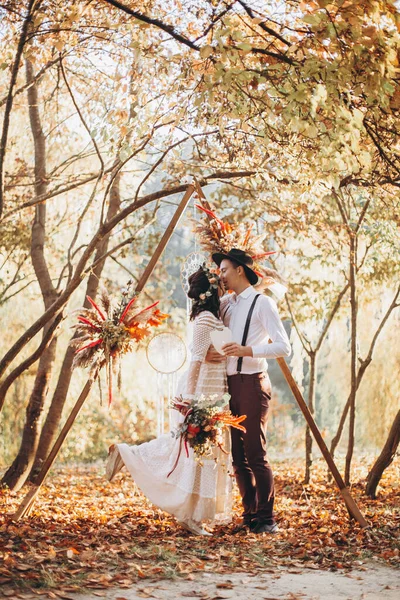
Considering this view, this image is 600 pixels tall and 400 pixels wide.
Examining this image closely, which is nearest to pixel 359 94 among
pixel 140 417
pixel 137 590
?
pixel 137 590

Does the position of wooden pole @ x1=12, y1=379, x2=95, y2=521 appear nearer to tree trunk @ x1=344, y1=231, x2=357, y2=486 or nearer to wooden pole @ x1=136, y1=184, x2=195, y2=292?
wooden pole @ x1=136, y1=184, x2=195, y2=292

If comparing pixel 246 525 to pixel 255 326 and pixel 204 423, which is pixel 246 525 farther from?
pixel 255 326

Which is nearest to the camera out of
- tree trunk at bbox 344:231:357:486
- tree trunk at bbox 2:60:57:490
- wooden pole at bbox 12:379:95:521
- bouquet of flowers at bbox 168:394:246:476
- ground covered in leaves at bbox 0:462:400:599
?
ground covered in leaves at bbox 0:462:400:599

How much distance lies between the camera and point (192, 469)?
484cm

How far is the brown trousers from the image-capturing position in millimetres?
4863

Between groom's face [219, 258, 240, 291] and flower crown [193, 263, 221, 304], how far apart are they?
5 centimetres

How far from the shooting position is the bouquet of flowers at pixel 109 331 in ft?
16.2

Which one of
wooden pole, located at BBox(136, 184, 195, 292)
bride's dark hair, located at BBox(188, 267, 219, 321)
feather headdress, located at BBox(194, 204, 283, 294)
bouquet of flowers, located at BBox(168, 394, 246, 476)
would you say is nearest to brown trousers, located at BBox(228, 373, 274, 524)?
bouquet of flowers, located at BBox(168, 394, 246, 476)

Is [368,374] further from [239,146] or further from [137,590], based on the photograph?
[137,590]

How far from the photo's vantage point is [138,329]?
503cm

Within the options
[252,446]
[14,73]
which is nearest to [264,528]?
[252,446]

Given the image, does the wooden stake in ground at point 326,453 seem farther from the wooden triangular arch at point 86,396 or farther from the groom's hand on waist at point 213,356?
the groom's hand on waist at point 213,356

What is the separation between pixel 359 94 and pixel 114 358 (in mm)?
2325

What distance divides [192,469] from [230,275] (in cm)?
132
